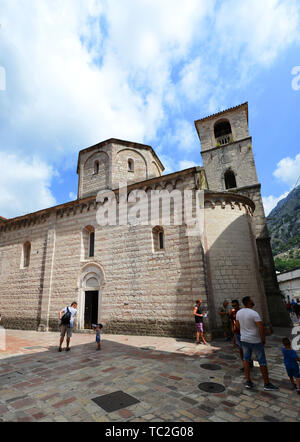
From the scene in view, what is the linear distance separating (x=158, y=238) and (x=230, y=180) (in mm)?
12442

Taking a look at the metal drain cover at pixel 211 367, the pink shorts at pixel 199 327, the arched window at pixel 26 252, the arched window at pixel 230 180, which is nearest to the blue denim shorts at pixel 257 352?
the metal drain cover at pixel 211 367

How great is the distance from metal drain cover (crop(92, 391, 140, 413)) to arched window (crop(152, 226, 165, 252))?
7.20m

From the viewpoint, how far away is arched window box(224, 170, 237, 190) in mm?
20203

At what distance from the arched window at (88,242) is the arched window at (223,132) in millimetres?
15725

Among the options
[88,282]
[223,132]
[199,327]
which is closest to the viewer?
[199,327]

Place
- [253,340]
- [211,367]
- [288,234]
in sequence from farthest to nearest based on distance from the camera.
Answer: [288,234] → [211,367] → [253,340]

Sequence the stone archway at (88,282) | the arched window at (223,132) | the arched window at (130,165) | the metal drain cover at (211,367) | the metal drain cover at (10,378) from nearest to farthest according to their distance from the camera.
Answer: the metal drain cover at (10,378) < the metal drain cover at (211,367) < the stone archway at (88,282) < the arched window at (130,165) < the arched window at (223,132)

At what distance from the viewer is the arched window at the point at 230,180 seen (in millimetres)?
20203

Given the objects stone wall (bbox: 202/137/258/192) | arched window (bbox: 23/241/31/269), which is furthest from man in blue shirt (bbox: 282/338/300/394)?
stone wall (bbox: 202/137/258/192)

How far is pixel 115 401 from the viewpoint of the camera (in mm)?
3893

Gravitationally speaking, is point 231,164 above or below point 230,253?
above

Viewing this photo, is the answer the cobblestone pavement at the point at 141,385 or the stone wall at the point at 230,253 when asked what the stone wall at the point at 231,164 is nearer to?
the stone wall at the point at 230,253

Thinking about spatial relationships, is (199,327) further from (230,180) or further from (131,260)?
(230,180)

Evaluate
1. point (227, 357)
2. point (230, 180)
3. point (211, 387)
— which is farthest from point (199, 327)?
point (230, 180)
